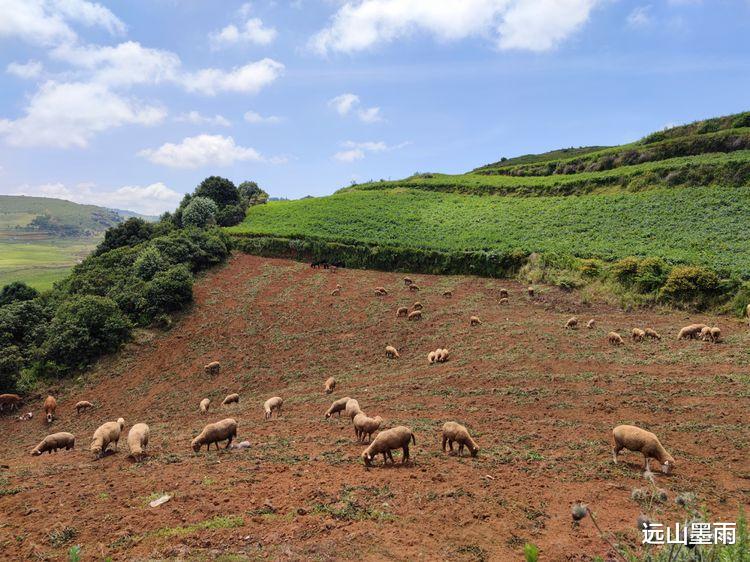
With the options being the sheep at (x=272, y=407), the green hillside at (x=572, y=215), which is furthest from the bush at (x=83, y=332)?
the green hillside at (x=572, y=215)

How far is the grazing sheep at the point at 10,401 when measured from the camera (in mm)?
24797

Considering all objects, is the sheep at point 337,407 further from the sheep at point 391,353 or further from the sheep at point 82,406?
the sheep at point 82,406

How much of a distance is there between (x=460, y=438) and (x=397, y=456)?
1.84 metres

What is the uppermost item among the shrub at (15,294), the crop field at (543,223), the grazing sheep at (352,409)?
the crop field at (543,223)

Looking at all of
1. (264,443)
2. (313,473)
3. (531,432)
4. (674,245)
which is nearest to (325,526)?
(313,473)

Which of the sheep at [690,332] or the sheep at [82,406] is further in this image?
the sheep at [82,406]

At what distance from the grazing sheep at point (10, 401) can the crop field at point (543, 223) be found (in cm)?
3217

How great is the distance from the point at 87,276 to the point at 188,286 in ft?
31.0

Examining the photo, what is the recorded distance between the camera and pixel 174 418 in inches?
846

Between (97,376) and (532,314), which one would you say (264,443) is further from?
(532,314)

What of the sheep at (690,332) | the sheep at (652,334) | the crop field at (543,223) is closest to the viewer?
the sheep at (690,332)

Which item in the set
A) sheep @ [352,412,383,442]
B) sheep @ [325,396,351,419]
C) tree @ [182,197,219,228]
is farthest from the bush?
tree @ [182,197,219,228]

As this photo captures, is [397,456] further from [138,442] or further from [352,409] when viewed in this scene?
[138,442]

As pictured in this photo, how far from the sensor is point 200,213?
5897 cm
